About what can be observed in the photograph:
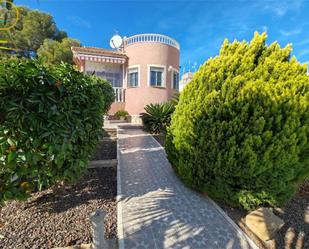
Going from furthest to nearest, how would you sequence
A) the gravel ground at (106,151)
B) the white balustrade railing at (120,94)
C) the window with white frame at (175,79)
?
the window with white frame at (175,79)
the white balustrade railing at (120,94)
the gravel ground at (106,151)

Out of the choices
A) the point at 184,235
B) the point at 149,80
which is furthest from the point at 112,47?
the point at 184,235

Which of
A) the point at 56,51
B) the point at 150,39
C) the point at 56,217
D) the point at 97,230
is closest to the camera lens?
the point at 97,230

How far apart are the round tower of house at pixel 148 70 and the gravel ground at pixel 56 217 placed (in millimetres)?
15110

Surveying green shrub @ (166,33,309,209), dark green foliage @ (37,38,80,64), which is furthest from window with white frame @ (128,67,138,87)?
green shrub @ (166,33,309,209)

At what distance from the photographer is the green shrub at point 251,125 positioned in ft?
13.1

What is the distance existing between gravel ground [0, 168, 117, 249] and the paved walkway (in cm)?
39

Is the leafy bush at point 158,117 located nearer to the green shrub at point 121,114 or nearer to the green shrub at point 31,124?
the green shrub at point 121,114

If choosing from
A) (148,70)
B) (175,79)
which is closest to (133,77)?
(148,70)

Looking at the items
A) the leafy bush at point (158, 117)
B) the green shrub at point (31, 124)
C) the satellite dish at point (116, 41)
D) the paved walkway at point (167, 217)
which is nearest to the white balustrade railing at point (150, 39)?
the satellite dish at point (116, 41)

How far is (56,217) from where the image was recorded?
3746 mm

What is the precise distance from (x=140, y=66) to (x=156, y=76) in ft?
6.82

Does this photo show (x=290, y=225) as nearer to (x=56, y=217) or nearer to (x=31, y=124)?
(x=56, y=217)

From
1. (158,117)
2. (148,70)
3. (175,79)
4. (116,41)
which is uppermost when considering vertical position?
(116,41)

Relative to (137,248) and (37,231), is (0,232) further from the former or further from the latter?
(137,248)
